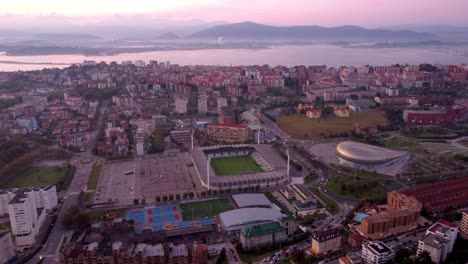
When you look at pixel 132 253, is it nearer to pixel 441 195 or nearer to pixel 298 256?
pixel 298 256

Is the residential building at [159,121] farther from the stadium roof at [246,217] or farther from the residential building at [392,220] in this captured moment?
the residential building at [392,220]

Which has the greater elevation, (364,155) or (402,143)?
(364,155)

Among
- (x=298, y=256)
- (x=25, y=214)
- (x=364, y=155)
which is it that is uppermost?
(x=364, y=155)

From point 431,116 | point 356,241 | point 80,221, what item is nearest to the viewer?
point 356,241

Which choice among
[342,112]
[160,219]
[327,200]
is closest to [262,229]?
[160,219]

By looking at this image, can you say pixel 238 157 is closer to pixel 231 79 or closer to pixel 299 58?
pixel 231 79

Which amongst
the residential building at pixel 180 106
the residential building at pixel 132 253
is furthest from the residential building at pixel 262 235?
the residential building at pixel 180 106

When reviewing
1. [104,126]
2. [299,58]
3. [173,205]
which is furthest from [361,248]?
[299,58]
